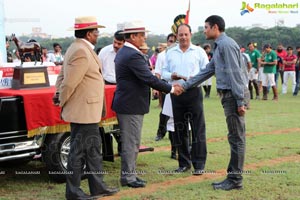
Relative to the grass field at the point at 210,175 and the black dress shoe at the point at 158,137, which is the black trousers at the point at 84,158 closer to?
the grass field at the point at 210,175

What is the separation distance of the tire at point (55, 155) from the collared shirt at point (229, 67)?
82.8 inches

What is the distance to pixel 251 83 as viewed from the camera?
17828 mm

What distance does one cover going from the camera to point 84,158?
5340mm

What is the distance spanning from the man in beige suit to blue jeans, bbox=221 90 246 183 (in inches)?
58.9

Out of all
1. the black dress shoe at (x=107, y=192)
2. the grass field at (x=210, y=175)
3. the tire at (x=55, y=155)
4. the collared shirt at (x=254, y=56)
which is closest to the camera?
the black dress shoe at (x=107, y=192)

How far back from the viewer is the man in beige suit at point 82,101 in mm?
4973

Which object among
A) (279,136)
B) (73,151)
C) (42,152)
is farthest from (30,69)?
(279,136)

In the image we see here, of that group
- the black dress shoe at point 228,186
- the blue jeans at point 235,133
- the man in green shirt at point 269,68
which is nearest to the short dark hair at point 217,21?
the blue jeans at point 235,133

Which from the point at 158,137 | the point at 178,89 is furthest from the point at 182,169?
the point at 158,137

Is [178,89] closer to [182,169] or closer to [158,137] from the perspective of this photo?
[182,169]

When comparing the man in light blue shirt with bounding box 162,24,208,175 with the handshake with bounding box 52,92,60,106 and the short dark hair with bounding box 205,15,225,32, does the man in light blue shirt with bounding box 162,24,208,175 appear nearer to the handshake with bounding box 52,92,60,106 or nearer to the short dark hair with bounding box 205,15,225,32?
the short dark hair with bounding box 205,15,225,32

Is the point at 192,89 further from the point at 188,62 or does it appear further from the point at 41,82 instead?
the point at 41,82

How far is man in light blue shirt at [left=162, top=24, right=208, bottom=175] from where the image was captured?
6.42 m

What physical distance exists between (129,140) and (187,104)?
3.58 feet
